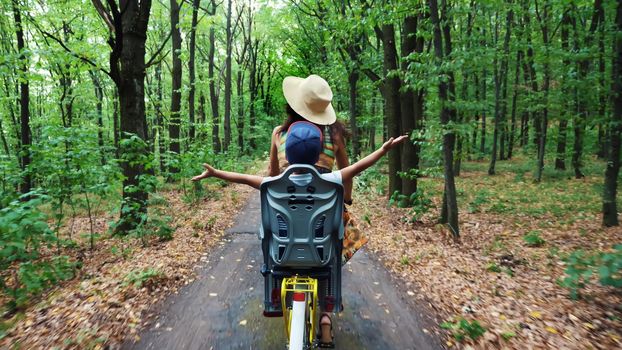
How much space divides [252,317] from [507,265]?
174 inches

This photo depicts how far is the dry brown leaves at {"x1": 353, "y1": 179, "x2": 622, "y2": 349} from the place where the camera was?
355cm

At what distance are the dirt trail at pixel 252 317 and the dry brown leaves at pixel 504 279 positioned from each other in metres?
0.41

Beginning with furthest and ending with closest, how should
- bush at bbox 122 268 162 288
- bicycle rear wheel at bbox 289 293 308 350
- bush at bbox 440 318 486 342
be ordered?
1. bush at bbox 122 268 162 288
2. bush at bbox 440 318 486 342
3. bicycle rear wheel at bbox 289 293 308 350

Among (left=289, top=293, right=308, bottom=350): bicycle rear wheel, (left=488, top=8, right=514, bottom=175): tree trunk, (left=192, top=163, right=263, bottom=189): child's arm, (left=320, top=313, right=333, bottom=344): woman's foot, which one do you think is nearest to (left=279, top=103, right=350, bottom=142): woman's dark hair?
(left=192, top=163, right=263, bottom=189): child's arm

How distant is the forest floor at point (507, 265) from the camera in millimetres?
3598

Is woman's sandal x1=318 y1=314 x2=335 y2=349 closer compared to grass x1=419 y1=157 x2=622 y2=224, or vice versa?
woman's sandal x1=318 y1=314 x2=335 y2=349

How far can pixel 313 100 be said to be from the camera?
9.22 feet

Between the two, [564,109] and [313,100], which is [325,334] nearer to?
[313,100]

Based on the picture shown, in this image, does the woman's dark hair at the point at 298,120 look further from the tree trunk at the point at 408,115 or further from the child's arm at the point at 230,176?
the tree trunk at the point at 408,115

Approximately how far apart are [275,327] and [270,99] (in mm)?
37509

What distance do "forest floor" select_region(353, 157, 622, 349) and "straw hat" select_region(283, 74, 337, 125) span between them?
8.11 feet

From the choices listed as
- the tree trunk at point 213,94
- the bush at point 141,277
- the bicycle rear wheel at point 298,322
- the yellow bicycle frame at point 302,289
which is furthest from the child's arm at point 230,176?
the tree trunk at point 213,94

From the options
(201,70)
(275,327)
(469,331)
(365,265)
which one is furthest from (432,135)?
(201,70)

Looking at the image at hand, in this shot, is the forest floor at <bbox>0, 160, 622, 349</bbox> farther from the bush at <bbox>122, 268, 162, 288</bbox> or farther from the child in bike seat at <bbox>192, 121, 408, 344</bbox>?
the child in bike seat at <bbox>192, 121, 408, 344</bbox>
